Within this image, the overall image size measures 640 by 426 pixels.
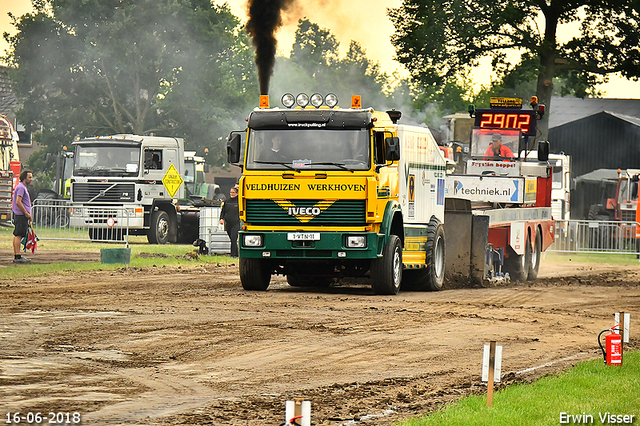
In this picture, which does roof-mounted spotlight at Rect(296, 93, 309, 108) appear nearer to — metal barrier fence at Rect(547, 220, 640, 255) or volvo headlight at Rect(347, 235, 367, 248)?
volvo headlight at Rect(347, 235, 367, 248)

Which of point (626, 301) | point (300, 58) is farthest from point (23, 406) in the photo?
point (300, 58)

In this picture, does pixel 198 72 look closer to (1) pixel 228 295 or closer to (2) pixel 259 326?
(1) pixel 228 295

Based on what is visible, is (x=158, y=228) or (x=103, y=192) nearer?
(x=103, y=192)

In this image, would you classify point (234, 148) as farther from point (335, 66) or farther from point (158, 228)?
point (335, 66)

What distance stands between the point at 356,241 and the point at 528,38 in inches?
1151

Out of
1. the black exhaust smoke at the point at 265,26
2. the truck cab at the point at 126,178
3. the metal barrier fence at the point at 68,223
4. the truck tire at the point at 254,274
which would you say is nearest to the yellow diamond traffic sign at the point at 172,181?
the metal barrier fence at the point at 68,223

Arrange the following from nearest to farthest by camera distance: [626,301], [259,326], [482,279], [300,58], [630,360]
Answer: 1. [630,360]
2. [259,326]
3. [626,301]
4. [482,279]
5. [300,58]

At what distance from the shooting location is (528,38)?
4434cm

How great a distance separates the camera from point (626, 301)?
19312mm

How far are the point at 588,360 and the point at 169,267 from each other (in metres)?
14.7

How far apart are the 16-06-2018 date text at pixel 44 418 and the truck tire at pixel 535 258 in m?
18.0

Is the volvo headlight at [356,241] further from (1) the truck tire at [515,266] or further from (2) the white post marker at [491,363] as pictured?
(2) the white post marker at [491,363]

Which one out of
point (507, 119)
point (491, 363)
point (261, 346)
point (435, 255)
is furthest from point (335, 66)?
point (491, 363)

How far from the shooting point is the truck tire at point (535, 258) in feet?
80.7
